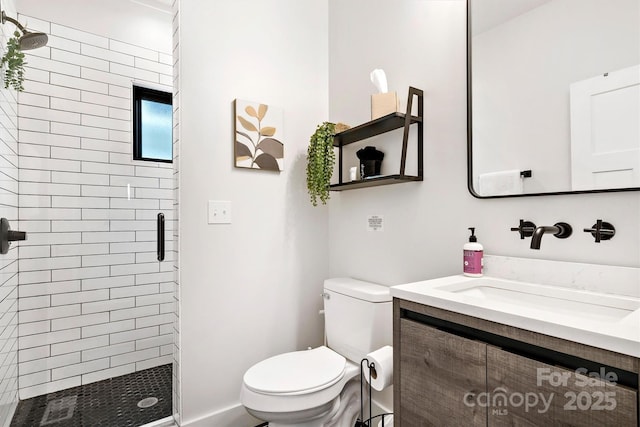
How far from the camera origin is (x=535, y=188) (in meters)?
1.18

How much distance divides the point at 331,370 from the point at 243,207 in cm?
97

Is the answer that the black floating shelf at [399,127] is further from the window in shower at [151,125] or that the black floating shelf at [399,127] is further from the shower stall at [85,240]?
the window in shower at [151,125]

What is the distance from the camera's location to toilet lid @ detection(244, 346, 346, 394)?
1376 millimetres

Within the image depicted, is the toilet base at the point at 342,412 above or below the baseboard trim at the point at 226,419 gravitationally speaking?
above

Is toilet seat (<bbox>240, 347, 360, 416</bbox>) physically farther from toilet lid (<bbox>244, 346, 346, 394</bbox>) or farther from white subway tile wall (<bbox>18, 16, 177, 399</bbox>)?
white subway tile wall (<bbox>18, 16, 177, 399</bbox>)

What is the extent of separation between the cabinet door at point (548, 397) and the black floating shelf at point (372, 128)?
3.51 ft

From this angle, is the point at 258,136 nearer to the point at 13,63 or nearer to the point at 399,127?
the point at 399,127

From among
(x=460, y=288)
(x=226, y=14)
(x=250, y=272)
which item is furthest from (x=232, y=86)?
(x=460, y=288)

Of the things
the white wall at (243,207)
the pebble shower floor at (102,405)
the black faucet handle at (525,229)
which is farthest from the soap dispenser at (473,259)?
the pebble shower floor at (102,405)

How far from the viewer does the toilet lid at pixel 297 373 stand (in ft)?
4.51

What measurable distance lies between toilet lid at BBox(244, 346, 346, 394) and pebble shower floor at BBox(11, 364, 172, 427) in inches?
31.9

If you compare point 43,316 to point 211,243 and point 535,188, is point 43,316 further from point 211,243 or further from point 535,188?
point 535,188

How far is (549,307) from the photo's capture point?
105cm

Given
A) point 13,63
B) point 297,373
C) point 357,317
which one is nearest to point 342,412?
point 297,373
